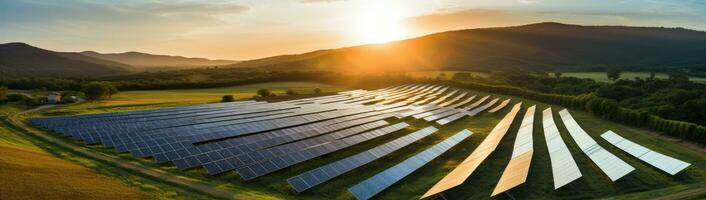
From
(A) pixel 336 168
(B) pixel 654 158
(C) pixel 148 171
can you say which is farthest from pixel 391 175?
(B) pixel 654 158

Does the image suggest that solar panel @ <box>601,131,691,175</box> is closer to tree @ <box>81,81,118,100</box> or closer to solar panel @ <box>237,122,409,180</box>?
solar panel @ <box>237,122,409,180</box>

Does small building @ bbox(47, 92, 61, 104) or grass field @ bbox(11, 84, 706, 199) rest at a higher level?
small building @ bbox(47, 92, 61, 104)

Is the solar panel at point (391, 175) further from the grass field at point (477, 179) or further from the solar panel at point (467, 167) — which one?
the solar panel at point (467, 167)

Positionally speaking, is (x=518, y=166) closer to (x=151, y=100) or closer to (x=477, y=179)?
(x=477, y=179)

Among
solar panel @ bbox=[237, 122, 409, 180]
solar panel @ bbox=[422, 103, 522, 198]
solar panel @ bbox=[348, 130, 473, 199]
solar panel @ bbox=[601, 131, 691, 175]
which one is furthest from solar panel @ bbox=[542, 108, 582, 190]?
solar panel @ bbox=[237, 122, 409, 180]

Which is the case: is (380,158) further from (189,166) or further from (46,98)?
(46,98)

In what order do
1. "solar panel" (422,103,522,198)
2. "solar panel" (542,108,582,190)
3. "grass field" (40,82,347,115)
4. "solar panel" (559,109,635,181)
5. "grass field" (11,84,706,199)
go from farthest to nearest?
"grass field" (40,82,347,115) < "solar panel" (559,109,635,181) < "grass field" (11,84,706,199) < "solar panel" (542,108,582,190) < "solar panel" (422,103,522,198)

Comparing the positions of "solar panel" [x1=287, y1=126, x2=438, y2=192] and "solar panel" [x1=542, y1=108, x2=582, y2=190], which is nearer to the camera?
"solar panel" [x1=542, y1=108, x2=582, y2=190]
